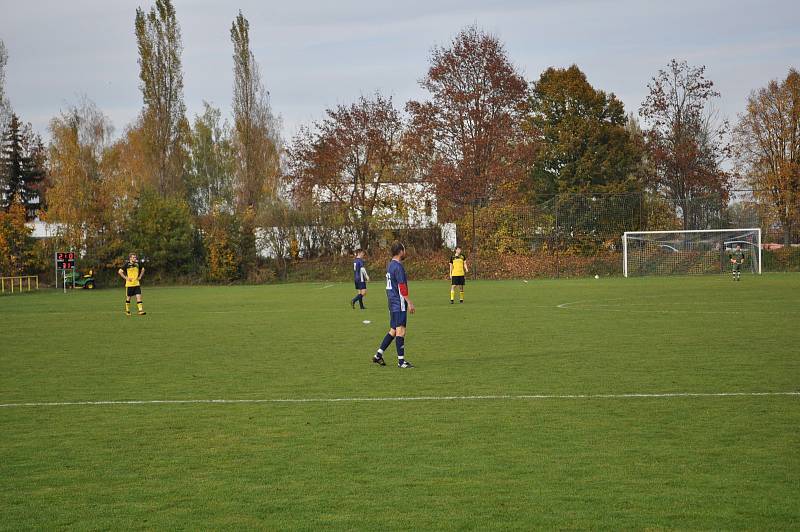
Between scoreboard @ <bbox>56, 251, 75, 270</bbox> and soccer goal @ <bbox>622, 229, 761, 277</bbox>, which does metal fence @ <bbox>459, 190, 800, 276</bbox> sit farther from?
scoreboard @ <bbox>56, 251, 75, 270</bbox>

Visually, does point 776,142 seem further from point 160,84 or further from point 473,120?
point 160,84

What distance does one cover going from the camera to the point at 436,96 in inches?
2124

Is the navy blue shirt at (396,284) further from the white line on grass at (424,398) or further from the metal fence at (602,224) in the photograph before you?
the metal fence at (602,224)

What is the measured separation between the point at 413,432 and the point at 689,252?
132ft

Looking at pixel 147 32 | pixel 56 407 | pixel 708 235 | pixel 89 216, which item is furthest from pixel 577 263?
pixel 56 407

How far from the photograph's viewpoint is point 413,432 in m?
8.65

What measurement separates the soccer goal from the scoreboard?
3004cm

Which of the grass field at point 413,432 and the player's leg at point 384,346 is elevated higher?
the player's leg at point 384,346

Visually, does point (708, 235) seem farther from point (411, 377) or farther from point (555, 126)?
point (411, 377)

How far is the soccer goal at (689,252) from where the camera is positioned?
45.9 meters

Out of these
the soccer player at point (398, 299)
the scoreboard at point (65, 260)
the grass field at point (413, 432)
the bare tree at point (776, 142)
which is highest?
the bare tree at point (776, 142)

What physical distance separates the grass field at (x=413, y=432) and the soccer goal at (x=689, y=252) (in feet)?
91.2

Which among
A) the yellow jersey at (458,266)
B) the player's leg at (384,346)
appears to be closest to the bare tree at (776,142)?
the yellow jersey at (458,266)

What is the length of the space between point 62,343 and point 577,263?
3434cm
